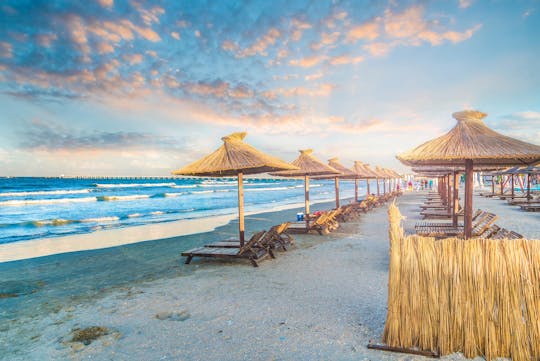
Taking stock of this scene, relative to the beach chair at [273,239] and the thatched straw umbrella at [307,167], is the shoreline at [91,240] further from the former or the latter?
the beach chair at [273,239]

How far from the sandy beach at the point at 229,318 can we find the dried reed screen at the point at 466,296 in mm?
247

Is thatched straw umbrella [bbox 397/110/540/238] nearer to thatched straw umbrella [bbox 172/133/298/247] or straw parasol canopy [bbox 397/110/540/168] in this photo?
straw parasol canopy [bbox 397/110/540/168]

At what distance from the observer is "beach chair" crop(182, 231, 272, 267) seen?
21.0 feet

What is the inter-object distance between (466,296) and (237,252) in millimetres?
4419

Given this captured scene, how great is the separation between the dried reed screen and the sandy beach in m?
0.25

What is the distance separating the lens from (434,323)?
9.88 ft

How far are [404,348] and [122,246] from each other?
8.94 m

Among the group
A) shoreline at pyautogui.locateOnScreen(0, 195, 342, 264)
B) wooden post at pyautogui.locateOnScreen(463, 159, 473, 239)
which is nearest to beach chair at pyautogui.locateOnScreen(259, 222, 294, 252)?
wooden post at pyautogui.locateOnScreen(463, 159, 473, 239)

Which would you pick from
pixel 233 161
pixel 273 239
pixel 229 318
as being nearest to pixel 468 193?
pixel 273 239

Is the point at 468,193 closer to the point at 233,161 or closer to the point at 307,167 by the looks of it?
the point at 233,161

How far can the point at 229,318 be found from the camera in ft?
13.1

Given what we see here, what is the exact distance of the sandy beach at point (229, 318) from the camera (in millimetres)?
3256

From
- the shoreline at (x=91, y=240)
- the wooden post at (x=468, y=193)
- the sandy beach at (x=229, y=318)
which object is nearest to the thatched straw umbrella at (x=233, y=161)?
the sandy beach at (x=229, y=318)

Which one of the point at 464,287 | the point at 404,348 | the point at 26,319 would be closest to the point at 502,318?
the point at 464,287
